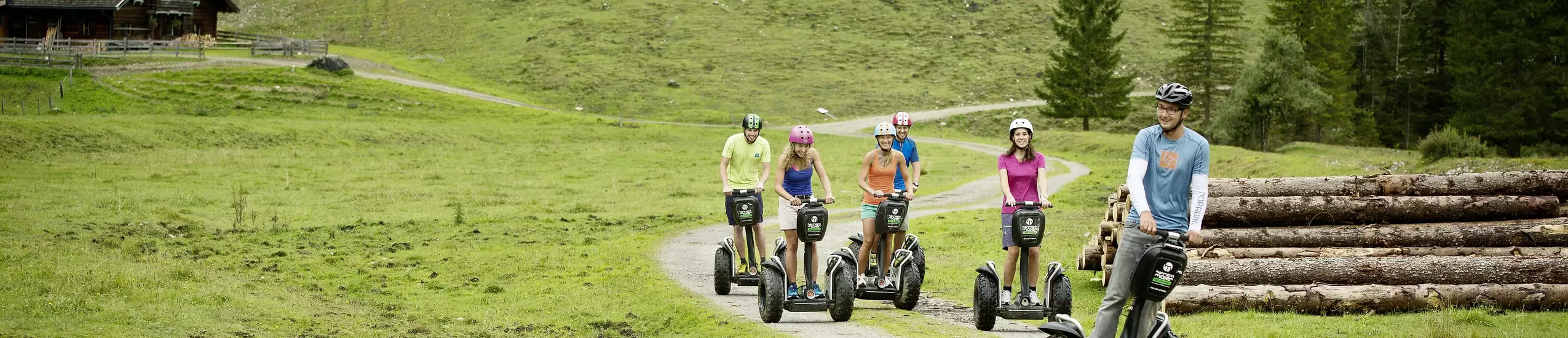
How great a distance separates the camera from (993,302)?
11750 mm

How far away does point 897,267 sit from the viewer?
13.6 m

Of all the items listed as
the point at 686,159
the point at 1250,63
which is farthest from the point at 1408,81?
the point at 686,159

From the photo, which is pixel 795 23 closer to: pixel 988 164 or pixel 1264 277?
pixel 988 164

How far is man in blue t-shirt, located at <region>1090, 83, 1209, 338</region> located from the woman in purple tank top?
4.90 meters

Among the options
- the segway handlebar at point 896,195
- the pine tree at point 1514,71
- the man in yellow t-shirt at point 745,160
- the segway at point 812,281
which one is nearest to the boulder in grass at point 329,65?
the pine tree at point 1514,71

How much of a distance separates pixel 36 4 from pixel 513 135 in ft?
126

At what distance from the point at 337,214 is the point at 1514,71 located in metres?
44.5

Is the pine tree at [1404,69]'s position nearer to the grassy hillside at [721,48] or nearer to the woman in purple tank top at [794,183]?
the grassy hillside at [721,48]

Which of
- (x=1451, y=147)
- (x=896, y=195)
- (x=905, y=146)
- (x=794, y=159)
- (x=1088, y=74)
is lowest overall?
(x=1451, y=147)

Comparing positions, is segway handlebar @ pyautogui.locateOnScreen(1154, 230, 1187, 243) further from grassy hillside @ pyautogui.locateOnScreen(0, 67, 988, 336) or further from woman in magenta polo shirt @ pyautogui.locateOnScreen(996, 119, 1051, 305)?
grassy hillside @ pyautogui.locateOnScreen(0, 67, 988, 336)

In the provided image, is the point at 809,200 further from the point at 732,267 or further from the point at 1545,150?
the point at 1545,150

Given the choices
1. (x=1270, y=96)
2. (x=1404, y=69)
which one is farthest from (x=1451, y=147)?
(x=1404, y=69)

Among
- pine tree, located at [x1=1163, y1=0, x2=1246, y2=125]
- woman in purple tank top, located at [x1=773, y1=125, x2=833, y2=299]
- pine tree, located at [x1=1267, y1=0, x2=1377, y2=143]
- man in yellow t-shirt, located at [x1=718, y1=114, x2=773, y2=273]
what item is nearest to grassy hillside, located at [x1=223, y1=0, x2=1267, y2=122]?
pine tree, located at [x1=1163, y1=0, x2=1246, y2=125]

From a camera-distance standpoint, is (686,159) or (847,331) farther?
(686,159)
